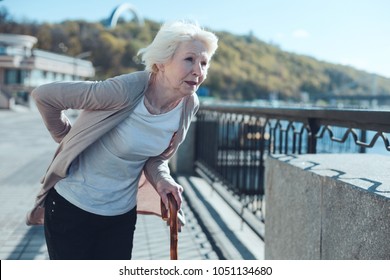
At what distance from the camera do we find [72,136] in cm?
205

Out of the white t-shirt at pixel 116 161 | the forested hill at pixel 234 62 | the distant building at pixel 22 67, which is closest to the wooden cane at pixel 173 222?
the white t-shirt at pixel 116 161

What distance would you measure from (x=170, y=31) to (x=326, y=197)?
1.14 meters

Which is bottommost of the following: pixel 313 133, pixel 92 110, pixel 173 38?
pixel 313 133

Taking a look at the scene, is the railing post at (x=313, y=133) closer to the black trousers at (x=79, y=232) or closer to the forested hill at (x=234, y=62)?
the black trousers at (x=79, y=232)

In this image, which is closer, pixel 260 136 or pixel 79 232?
pixel 79 232

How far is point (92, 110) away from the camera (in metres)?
2.01

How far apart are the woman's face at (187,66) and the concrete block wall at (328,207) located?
85 centimetres

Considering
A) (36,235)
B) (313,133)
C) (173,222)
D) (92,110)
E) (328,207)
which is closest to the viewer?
(173,222)

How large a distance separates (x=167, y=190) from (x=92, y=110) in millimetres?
439

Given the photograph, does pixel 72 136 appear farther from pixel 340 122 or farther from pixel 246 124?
pixel 246 124

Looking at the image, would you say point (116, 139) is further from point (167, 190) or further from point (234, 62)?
point (234, 62)

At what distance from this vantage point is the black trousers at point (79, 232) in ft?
6.80

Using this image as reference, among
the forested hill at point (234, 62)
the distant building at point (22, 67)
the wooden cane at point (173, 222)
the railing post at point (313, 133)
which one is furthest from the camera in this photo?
the forested hill at point (234, 62)

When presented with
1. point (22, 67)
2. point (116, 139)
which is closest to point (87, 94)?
point (116, 139)
